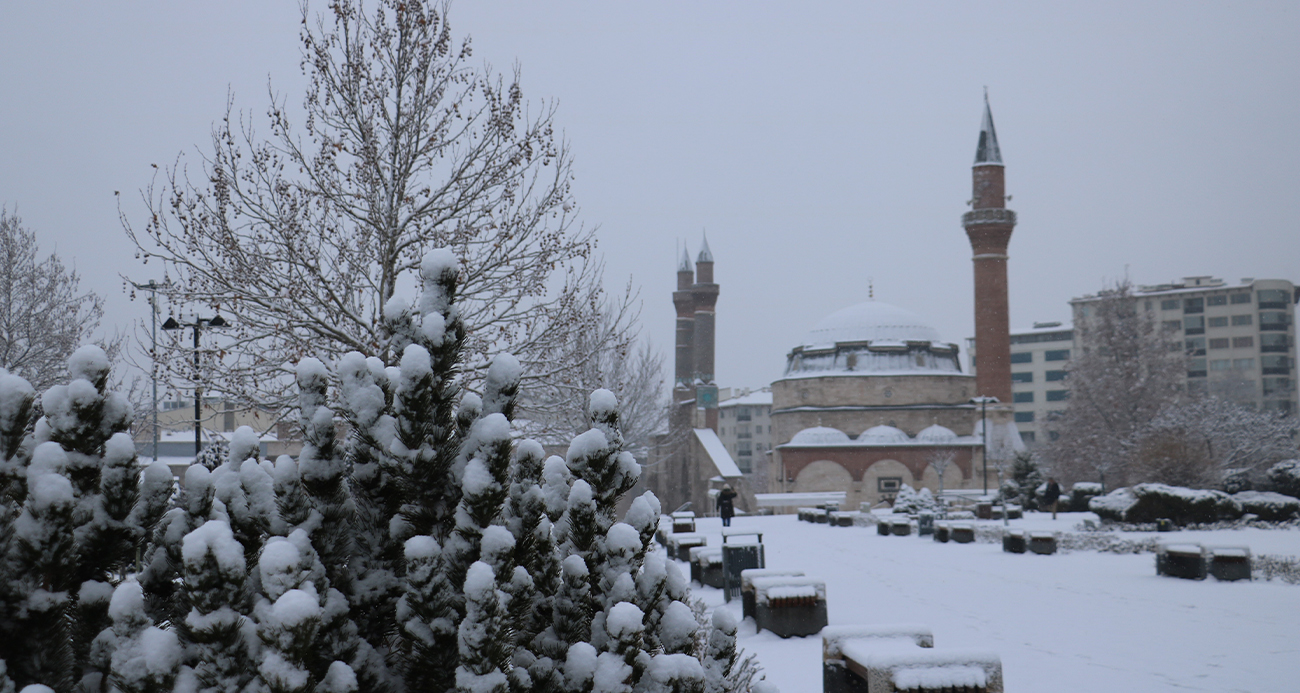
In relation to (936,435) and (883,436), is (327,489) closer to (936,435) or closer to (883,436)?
(883,436)

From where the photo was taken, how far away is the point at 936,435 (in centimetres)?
5356

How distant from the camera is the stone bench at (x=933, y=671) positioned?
17.7 feet

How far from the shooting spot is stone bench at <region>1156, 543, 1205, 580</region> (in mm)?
13359

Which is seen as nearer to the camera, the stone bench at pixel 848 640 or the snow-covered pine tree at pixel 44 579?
the snow-covered pine tree at pixel 44 579

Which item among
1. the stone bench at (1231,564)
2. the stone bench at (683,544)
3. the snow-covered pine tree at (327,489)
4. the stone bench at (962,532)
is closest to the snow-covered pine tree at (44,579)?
the snow-covered pine tree at (327,489)

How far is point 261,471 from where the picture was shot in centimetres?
282

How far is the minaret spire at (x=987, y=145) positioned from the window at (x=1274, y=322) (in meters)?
49.3

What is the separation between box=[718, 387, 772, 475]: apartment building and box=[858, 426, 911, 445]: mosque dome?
183 ft

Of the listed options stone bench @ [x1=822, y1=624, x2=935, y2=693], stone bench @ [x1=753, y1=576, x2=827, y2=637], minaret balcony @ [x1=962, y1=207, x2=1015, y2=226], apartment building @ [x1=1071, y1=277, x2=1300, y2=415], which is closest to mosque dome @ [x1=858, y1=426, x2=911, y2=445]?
minaret balcony @ [x1=962, y1=207, x2=1015, y2=226]

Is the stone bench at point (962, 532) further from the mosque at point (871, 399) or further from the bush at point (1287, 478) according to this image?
the mosque at point (871, 399)

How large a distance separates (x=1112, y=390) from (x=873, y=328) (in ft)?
68.5

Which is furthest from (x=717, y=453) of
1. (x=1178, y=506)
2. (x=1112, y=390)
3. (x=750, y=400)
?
(x=750, y=400)

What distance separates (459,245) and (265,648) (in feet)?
27.7

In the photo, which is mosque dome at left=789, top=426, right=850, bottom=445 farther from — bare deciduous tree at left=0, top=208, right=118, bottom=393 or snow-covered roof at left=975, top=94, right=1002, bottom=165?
bare deciduous tree at left=0, top=208, right=118, bottom=393
